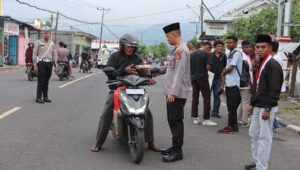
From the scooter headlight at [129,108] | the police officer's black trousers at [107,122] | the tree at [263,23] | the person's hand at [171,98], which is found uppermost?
the tree at [263,23]

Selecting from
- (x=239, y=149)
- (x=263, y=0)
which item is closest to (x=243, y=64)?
(x=239, y=149)

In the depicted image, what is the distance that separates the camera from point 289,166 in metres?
6.66

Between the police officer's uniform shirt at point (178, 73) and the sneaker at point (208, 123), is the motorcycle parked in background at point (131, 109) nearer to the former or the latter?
the police officer's uniform shirt at point (178, 73)

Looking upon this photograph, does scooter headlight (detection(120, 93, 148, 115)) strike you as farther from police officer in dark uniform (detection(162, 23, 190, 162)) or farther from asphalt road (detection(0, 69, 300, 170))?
asphalt road (detection(0, 69, 300, 170))

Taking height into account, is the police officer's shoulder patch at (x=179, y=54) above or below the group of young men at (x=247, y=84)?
above

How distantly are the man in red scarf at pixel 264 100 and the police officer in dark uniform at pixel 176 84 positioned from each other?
1.02 m

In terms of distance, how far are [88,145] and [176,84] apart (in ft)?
6.11

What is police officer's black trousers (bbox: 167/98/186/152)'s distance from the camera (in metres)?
6.62

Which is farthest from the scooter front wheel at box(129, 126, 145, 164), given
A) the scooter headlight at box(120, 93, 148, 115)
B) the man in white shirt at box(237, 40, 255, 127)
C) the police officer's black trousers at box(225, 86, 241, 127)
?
the man in white shirt at box(237, 40, 255, 127)

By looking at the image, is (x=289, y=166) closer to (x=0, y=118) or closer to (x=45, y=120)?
(x=45, y=120)

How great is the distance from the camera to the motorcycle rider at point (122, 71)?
6.93m

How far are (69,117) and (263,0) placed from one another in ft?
139

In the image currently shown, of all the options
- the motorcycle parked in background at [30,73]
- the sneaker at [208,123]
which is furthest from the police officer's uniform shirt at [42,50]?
the motorcycle parked in background at [30,73]

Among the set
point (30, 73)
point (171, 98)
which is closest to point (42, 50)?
point (171, 98)
